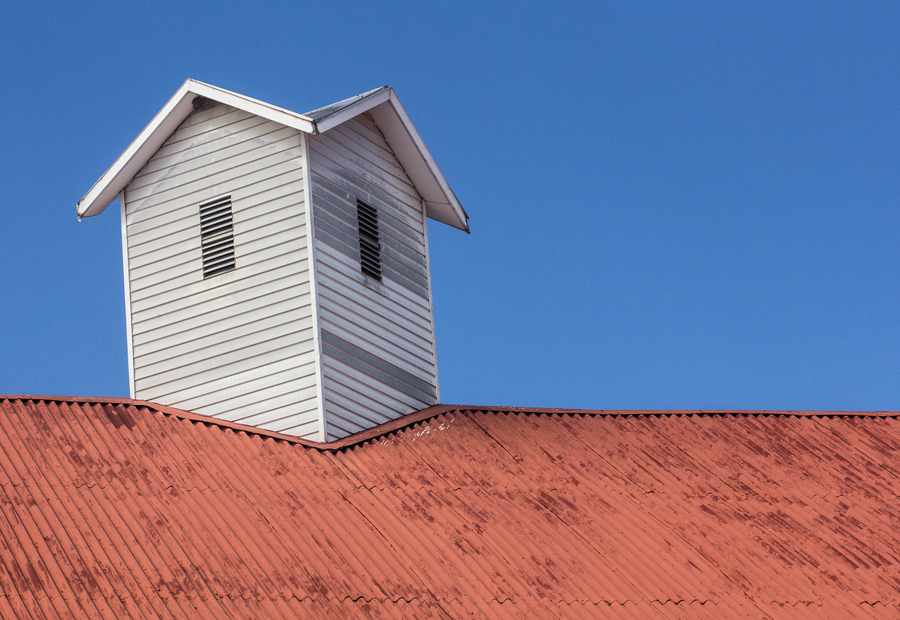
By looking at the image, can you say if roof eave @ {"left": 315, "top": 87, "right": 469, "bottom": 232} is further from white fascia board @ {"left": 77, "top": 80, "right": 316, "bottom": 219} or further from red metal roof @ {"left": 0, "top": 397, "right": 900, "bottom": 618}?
red metal roof @ {"left": 0, "top": 397, "right": 900, "bottom": 618}

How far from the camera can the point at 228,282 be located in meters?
16.9

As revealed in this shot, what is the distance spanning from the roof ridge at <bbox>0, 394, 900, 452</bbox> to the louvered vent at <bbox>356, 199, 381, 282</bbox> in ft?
6.78

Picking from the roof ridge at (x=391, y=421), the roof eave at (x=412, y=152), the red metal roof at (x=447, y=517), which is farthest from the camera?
the roof eave at (x=412, y=152)

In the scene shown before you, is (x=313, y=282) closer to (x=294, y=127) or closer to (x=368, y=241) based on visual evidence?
(x=368, y=241)

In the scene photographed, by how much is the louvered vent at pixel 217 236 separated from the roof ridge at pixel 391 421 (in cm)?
209

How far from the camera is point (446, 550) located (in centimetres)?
1352

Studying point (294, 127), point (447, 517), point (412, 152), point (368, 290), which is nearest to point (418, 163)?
point (412, 152)

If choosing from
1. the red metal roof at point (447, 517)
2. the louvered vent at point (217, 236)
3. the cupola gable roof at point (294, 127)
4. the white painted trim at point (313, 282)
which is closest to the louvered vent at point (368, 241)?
the white painted trim at point (313, 282)

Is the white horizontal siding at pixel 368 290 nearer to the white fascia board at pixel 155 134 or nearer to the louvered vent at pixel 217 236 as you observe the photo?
the white fascia board at pixel 155 134

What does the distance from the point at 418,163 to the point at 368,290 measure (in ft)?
7.73

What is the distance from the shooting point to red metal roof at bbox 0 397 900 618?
12.1 m

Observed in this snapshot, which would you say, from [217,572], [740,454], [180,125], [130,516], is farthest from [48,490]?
[740,454]

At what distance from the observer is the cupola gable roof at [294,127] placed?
17.0 metres

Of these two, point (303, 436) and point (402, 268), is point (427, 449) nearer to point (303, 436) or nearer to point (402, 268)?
point (303, 436)
